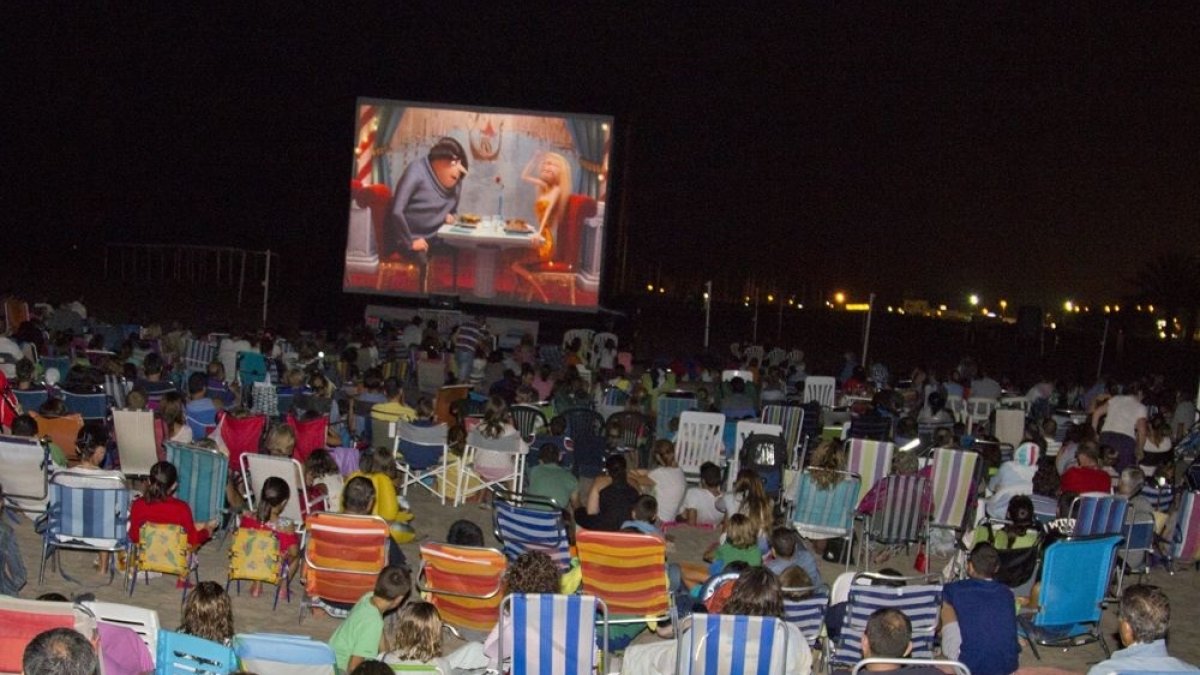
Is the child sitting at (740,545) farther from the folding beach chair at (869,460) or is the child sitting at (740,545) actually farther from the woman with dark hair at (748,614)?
the folding beach chair at (869,460)

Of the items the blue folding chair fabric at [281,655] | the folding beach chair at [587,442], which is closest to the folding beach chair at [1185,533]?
the folding beach chair at [587,442]

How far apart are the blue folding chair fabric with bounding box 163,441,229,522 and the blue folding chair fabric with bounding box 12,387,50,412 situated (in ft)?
8.18

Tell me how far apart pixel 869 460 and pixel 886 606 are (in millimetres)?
3895

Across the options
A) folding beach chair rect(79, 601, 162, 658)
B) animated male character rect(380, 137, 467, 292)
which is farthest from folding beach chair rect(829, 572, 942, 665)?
animated male character rect(380, 137, 467, 292)

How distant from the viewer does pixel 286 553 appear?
21.3ft

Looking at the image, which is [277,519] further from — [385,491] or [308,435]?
[308,435]

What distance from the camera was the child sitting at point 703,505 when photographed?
8750 mm

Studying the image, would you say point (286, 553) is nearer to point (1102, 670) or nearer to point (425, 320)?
point (1102, 670)

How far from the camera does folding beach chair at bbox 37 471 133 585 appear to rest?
6.48 metres

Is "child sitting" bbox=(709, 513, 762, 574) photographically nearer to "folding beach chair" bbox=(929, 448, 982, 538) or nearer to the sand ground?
the sand ground

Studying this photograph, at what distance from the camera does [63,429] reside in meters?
8.45

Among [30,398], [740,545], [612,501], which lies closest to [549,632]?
[740,545]

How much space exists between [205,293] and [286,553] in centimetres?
2462

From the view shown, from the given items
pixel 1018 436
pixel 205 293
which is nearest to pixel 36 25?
pixel 205 293
